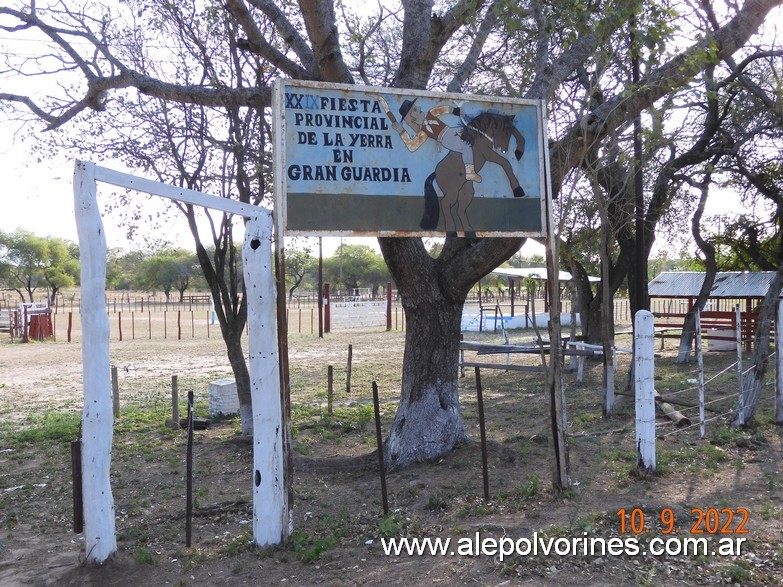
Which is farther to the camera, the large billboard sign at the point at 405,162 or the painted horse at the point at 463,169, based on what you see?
the painted horse at the point at 463,169

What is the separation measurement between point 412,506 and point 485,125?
3428mm

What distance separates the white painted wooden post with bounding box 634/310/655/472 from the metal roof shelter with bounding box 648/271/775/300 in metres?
13.6

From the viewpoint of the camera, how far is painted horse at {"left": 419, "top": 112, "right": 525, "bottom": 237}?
5844mm

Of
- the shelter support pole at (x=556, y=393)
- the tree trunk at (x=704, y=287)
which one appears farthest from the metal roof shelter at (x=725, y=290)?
the shelter support pole at (x=556, y=393)

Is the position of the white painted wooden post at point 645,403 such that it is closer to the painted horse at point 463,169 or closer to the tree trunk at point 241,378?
the painted horse at point 463,169

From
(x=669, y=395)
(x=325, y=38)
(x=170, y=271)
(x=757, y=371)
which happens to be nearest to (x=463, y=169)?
(x=325, y=38)

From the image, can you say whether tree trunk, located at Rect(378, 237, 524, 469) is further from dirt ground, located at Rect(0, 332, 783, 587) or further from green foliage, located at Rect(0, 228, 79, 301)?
green foliage, located at Rect(0, 228, 79, 301)

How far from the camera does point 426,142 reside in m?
5.89

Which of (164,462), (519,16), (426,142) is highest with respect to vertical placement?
(519,16)

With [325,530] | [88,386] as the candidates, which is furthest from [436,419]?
[88,386]

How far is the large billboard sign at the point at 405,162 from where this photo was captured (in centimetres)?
548

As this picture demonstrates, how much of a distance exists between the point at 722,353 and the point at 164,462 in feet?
53.6

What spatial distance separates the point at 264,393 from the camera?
5.26 m

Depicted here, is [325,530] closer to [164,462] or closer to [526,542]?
[526,542]
